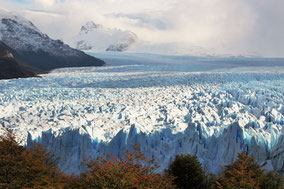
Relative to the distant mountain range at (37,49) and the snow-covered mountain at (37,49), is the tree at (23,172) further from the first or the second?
the snow-covered mountain at (37,49)

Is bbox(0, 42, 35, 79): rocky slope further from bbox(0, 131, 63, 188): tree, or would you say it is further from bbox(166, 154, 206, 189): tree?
bbox(166, 154, 206, 189): tree

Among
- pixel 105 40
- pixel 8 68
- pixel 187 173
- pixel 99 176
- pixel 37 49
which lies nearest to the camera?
pixel 99 176

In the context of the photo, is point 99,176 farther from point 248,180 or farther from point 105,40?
point 105,40

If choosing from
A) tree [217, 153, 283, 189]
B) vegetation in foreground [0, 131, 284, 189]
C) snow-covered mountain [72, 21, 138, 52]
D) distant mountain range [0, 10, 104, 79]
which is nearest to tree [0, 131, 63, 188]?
vegetation in foreground [0, 131, 284, 189]

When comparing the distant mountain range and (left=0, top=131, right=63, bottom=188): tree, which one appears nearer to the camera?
(left=0, top=131, right=63, bottom=188): tree

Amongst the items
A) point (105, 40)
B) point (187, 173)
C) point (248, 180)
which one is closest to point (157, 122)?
point (187, 173)

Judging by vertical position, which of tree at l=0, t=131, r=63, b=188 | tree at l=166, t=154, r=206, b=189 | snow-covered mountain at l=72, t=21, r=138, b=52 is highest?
snow-covered mountain at l=72, t=21, r=138, b=52
